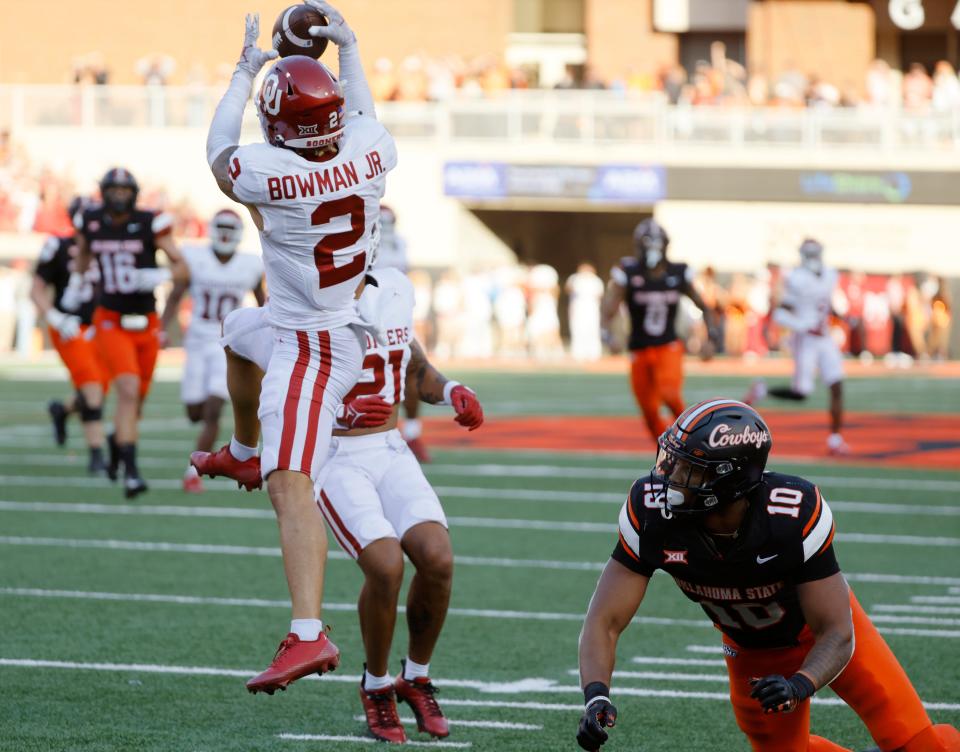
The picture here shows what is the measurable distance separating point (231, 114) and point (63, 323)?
20.9 ft

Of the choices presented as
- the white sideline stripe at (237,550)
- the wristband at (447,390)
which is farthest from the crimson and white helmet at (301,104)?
the white sideline stripe at (237,550)

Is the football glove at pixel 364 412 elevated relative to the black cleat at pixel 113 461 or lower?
elevated

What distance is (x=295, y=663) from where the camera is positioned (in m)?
4.59

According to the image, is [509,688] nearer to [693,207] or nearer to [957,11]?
[693,207]

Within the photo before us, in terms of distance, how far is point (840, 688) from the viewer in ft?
14.6

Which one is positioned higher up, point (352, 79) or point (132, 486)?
point (352, 79)

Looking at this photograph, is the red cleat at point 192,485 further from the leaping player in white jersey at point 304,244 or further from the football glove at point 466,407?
the leaping player in white jersey at point 304,244

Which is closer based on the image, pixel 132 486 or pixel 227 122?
pixel 227 122

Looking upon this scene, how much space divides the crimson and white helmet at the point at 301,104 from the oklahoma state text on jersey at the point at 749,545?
1.48 meters

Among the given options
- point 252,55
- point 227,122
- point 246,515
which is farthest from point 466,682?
point 246,515

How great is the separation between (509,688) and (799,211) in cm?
2624

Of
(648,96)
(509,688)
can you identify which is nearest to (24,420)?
(509,688)

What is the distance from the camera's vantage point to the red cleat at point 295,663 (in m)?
4.51

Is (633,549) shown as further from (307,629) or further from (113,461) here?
(113,461)
